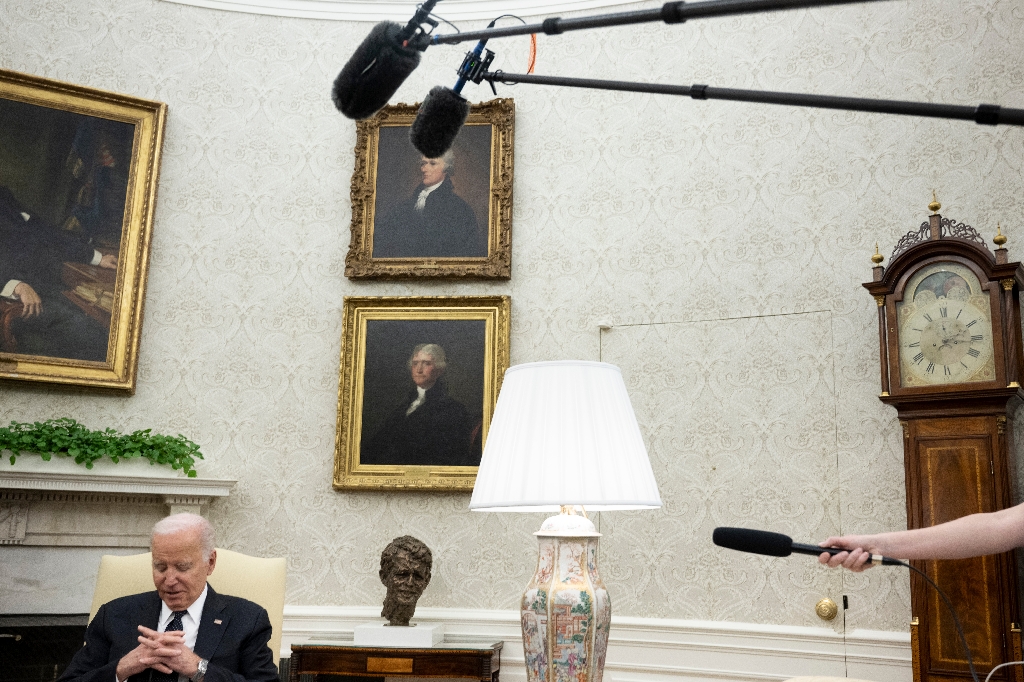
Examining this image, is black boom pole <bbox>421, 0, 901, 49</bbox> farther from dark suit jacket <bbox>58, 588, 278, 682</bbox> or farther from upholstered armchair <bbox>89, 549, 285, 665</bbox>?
upholstered armchair <bbox>89, 549, 285, 665</bbox>

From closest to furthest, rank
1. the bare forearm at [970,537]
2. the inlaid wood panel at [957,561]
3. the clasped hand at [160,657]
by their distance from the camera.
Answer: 1. the bare forearm at [970,537]
2. the clasped hand at [160,657]
3. the inlaid wood panel at [957,561]

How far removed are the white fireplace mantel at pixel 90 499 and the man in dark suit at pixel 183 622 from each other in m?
1.54

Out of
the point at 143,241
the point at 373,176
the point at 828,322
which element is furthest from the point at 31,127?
the point at 828,322

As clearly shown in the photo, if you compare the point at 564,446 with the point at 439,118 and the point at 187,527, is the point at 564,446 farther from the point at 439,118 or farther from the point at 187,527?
the point at 187,527

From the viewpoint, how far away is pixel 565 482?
7.50 feet

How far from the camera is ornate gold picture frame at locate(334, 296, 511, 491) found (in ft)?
15.2

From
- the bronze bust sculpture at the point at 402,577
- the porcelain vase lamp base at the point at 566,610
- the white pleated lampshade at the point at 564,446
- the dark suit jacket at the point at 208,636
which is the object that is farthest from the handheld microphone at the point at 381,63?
the bronze bust sculpture at the point at 402,577

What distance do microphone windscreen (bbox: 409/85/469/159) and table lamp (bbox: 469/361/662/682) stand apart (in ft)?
2.32

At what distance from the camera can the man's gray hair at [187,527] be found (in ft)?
9.27

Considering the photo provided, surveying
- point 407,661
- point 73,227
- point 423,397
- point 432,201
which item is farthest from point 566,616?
point 73,227

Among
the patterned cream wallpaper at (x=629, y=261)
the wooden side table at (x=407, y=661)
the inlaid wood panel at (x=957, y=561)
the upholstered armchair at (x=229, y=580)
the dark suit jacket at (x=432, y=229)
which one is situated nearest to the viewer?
the upholstered armchair at (x=229, y=580)

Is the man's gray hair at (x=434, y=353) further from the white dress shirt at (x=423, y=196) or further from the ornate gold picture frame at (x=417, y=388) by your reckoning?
the white dress shirt at (x=423, y=196)

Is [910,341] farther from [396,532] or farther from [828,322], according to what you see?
[396,532]

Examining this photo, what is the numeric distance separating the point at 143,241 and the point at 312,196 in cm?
94
